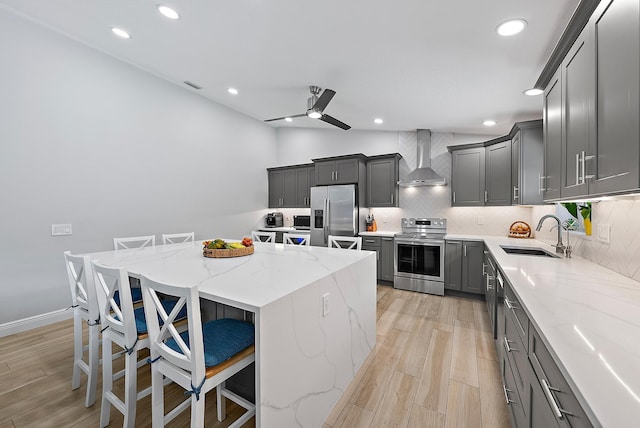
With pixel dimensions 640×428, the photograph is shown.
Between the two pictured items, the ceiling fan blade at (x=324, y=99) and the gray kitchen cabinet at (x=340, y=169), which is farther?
the gray kitchen cabinet at (x=340, y=169)

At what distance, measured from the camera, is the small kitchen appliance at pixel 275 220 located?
19.6 ft

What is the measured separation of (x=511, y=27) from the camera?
1.80m

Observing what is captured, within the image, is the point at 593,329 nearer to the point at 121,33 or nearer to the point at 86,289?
the point at 86,289

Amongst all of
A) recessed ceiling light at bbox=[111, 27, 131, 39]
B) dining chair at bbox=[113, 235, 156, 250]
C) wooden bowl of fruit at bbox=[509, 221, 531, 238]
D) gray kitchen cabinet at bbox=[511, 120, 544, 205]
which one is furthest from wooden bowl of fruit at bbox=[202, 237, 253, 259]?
wooden bowl of fruit at bbox=[509, 221, 531, 238]

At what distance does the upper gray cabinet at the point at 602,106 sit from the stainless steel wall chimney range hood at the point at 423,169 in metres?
2.65

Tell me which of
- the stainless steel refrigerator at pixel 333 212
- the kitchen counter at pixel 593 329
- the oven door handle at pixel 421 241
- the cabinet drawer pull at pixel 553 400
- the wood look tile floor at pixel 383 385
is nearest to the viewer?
the kitchen counter at pixel 593 329

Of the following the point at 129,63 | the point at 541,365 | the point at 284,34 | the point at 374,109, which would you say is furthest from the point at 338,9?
the point at 129,63

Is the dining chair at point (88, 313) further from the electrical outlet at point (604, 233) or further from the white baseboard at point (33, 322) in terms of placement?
the electrical outlet at point (604, 233)

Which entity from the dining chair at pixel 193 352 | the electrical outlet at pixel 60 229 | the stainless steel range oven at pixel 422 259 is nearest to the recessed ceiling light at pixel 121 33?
the electrical outlet at pixel 60 229

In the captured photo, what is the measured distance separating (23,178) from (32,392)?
87.0 inches

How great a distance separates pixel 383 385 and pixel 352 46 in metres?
2.83

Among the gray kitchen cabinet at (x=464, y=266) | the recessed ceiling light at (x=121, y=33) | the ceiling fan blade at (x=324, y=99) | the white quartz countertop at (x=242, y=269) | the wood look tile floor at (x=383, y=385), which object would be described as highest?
the recessed ceiling light at (x=121, y=33)

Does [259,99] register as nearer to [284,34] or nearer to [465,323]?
[284,34]

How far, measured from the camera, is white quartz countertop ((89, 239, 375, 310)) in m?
1.31
